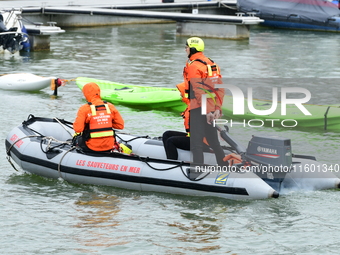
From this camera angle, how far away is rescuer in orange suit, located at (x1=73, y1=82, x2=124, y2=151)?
778 cm

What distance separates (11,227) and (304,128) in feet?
18.8

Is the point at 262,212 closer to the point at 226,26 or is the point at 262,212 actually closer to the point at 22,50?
the point at 22,50

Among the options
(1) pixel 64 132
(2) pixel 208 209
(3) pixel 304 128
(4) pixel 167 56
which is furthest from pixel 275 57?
(2) pixel 208 209

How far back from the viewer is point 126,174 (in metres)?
7.73

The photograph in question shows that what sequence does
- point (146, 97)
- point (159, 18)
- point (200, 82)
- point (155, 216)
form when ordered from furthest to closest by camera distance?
point (159, 18) → point (146, 97) → point (200, 82) → point (155, 216)

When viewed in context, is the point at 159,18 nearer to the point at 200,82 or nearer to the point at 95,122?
the point at 95,122

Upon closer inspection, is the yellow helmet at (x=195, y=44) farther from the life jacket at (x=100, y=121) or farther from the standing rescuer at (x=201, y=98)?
the life jacket at (x=100, y=121)

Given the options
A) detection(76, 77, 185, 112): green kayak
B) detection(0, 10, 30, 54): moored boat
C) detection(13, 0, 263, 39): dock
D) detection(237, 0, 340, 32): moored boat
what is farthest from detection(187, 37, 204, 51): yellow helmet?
detection(237, 0, 340, 32): moored boat

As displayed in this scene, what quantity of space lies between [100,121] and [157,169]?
972 mm

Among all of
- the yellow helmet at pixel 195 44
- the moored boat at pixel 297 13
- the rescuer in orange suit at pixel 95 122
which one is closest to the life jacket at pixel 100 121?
the rescuer in orange suit at pixel 95 122

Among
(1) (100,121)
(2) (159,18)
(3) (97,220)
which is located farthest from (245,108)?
(2) (159,18)

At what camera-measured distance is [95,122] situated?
308 inches

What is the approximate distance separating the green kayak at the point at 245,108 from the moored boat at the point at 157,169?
70 centimetres

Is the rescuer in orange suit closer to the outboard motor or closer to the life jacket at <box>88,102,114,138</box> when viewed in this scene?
the life jacket at <box>88,102,114,138</box>
